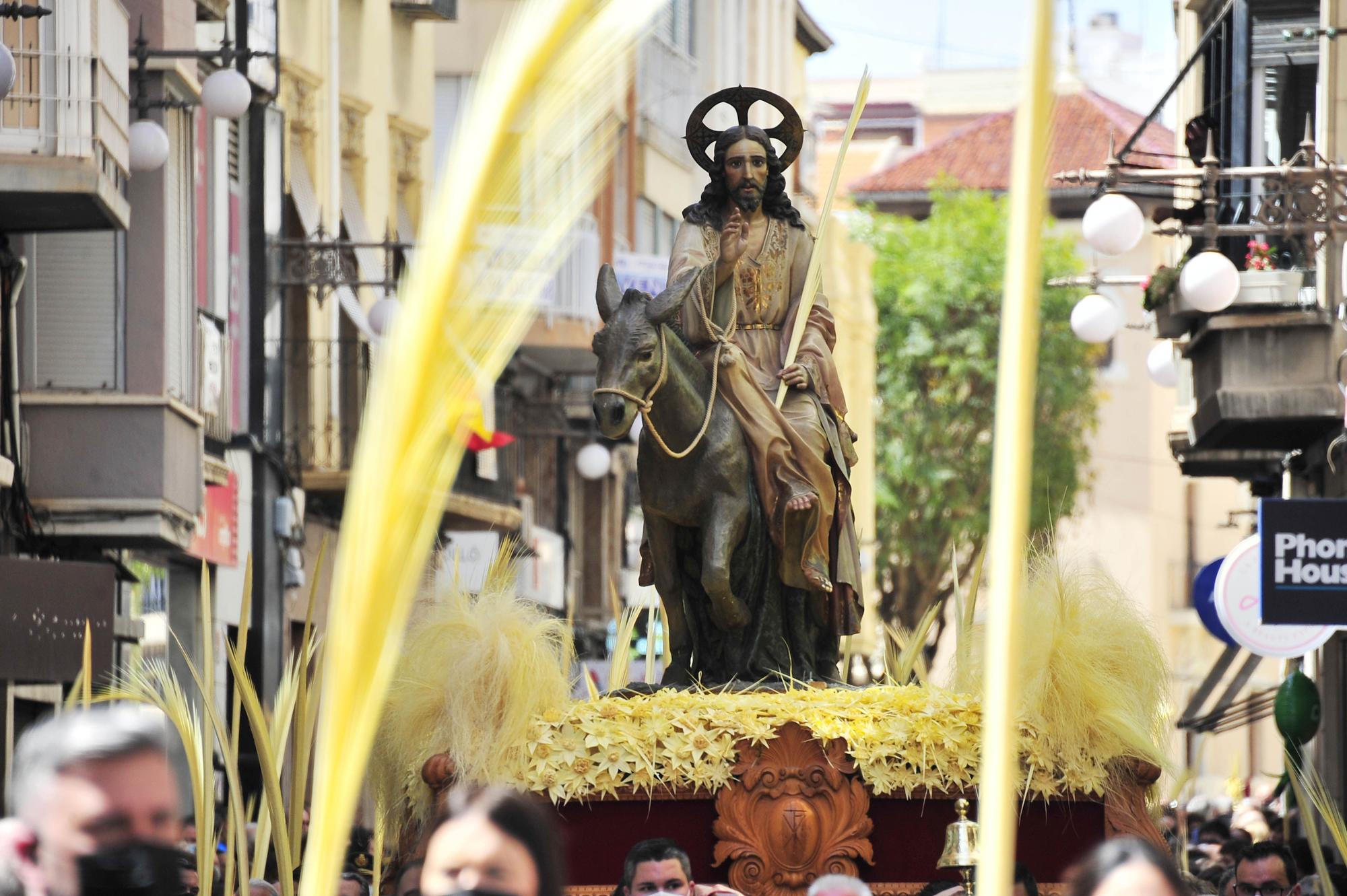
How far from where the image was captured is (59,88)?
1492 centimetres

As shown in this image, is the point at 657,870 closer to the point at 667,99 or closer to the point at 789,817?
the point at 789,817

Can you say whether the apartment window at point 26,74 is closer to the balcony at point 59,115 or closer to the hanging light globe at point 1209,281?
the balcony at point 59,115

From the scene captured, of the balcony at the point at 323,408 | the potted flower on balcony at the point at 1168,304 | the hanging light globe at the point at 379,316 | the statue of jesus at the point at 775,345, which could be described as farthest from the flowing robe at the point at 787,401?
the balcony at the point at 323,408

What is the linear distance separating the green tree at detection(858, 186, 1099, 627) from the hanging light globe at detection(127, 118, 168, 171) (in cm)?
2985

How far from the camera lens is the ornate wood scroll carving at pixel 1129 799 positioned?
838 centimetres

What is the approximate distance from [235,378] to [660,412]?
571 inches

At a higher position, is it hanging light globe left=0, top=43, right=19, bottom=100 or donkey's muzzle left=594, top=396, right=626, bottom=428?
hanging light globe left=0, top=43, right=19, bottom=100

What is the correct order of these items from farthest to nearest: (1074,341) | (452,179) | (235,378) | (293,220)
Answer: (1074,341), (293,220), (235,378), (452,179)

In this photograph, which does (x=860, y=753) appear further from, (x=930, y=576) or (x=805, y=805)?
(x=930, y=576)

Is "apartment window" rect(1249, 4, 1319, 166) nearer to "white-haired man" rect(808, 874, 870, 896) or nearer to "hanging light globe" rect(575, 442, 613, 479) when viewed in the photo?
"hanging light globe" rect(575, 442, 613, 479)

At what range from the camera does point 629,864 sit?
7.03m

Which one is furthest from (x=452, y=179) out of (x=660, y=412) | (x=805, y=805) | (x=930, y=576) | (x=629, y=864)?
(x=930, y=576)

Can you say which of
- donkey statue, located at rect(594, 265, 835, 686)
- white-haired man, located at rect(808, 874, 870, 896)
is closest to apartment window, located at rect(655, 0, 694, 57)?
donkey statue, located at rect(594, 265, 835, 686)

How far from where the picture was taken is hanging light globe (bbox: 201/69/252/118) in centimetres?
1714
